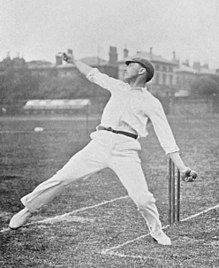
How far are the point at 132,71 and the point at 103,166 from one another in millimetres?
863

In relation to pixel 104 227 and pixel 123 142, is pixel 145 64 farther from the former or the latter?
pixel 104 227

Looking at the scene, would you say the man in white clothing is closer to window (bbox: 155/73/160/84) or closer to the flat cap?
the flat cap

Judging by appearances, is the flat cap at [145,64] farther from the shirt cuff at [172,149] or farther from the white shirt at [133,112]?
the shirt cuff at [172,149]

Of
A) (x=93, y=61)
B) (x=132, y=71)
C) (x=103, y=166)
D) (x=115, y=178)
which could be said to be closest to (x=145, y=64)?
(x=132, y=71)

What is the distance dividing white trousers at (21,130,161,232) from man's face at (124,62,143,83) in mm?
526

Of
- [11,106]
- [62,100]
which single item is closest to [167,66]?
[62,100]

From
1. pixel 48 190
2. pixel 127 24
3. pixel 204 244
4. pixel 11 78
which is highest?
pixel 127 24

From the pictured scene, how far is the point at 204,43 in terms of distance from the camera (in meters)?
17.0

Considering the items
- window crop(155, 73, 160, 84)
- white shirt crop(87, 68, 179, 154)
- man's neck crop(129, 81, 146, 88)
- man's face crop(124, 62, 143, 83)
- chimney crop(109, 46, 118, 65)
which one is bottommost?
window crop(155, 73, 160, 84)

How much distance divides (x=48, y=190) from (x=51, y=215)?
2.48 m

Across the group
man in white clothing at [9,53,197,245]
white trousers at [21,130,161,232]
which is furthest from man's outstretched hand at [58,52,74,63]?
white trousers at [21,130,161,232]

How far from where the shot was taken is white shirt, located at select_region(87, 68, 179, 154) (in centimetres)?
450

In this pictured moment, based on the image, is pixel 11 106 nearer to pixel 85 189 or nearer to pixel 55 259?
pixel 85 189

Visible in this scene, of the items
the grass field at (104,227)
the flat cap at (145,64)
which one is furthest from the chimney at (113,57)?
the flat cap at (145,64)
